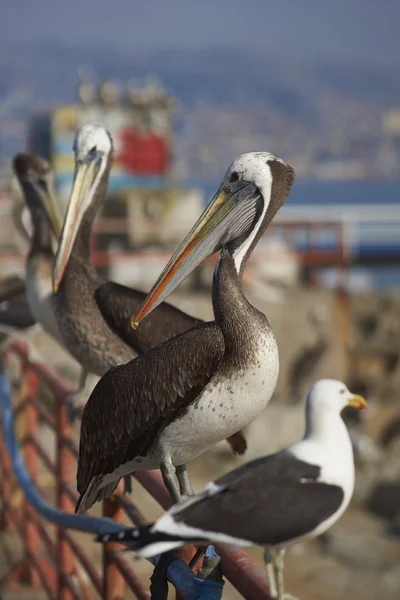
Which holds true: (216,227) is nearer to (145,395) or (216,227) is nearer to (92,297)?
(145,395)

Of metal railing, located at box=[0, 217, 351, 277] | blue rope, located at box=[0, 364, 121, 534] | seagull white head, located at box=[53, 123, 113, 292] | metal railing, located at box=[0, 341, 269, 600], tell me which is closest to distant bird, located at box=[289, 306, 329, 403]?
metal railing, located at box=[0, 217, 351, 277]

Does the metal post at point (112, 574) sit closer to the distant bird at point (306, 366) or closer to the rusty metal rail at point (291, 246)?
the distant bird at point (306, 366)

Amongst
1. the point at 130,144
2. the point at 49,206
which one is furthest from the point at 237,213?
the point at 130,144

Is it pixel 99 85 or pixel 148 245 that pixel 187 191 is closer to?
pixel 148 245

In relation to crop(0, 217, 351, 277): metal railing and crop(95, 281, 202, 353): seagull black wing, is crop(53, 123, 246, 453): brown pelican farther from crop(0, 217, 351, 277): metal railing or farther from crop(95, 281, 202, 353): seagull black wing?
crop(0, 217, 351, 277): metal railing

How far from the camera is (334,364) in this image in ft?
39.4

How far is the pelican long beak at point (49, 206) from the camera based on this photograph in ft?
13.9

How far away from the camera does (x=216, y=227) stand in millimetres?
2289

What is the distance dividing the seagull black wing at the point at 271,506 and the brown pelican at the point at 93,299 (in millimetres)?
1148

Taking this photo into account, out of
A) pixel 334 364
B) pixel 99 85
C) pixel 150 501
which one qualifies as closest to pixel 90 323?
pixel 150 501

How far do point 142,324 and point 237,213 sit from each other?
78 cm

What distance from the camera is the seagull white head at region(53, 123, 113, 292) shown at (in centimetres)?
337

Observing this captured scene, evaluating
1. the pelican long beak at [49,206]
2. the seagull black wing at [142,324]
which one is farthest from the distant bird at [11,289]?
the seagull black wing at [142,324]

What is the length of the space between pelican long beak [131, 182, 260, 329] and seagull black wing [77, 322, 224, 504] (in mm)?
108
